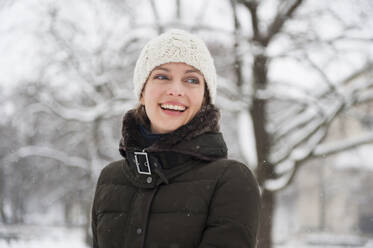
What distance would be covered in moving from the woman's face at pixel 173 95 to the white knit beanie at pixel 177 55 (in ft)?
0.09

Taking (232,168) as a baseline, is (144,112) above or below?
above

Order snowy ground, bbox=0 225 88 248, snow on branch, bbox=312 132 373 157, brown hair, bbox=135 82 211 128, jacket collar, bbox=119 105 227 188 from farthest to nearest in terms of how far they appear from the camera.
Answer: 1. snowy ground, bbox=0 225 88 248
2. snow on branch, bbox=312 132 373 157
3. brown hair, bbox=135 82 211 128
4. jacket collar, bbox=119 105 227 188

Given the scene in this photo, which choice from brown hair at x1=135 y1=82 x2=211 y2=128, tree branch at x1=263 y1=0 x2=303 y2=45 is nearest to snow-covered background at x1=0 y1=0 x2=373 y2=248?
tree branch at x1=263 y1=0 x2=303 y2=45

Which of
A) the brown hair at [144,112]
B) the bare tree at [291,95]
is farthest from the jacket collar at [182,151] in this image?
the bare tree at [291,95]

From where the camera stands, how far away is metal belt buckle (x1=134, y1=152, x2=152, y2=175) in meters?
1.68

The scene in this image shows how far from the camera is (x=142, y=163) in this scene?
1.70m

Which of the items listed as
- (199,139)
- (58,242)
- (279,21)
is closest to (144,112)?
(199,139)

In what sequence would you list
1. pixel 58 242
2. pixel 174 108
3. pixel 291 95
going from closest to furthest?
pixel 174 108 → pixel 291 95 → pixel 58 242

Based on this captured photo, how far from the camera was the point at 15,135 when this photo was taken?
2586 cm

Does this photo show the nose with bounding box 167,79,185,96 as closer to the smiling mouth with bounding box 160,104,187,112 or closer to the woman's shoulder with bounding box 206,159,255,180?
the smiling mouth with bounding box 160,104,187,112

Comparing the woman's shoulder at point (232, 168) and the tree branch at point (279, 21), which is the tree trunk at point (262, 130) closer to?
the tree branch at point (279, 21)

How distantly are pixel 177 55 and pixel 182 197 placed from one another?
60cm

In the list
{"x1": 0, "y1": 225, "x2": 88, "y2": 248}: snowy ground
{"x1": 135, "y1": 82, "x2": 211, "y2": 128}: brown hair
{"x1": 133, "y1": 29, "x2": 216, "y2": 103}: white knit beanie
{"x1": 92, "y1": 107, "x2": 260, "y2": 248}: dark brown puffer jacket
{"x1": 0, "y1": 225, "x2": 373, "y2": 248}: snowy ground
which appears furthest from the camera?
{"x1": 0, "y1": 225, "x2": 373, "y2": 248}: snowy ground

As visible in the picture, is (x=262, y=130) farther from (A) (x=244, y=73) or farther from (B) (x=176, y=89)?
(B) (x=176, y=89)
